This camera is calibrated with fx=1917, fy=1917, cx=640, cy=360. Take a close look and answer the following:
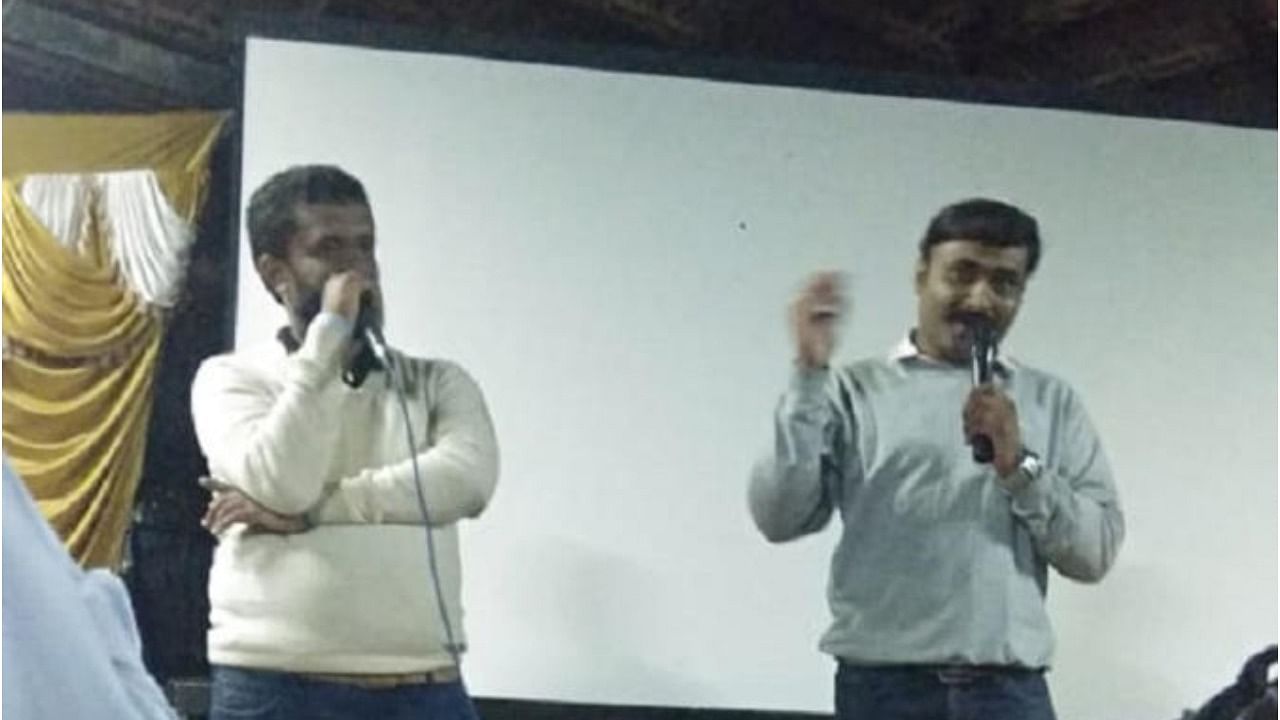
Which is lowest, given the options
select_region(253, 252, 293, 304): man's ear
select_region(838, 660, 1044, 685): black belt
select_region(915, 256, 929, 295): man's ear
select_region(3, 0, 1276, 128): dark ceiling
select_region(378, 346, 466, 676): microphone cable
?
select_region(838, 660, 1044, 685): black belt

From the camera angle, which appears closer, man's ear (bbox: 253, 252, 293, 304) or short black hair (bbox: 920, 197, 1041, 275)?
man's ear (bbox: 253, 252, 293, 304)

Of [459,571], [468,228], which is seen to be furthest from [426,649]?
[468,228]

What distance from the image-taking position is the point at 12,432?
178 centimetres

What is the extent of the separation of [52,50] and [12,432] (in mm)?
379

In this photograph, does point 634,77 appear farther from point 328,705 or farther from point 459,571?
point 328,705

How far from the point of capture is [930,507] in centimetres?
187

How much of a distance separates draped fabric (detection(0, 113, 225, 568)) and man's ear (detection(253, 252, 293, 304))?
99 millimetres

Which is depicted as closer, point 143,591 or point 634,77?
point 143,591

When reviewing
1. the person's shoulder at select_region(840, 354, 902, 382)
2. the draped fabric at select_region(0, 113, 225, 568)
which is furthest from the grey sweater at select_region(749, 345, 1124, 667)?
the draped fabric at select_region(0, 113, 225, 568)

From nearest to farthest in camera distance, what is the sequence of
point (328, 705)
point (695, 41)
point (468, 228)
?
point (328, 705) → point (468, 228) → point (695, 41)

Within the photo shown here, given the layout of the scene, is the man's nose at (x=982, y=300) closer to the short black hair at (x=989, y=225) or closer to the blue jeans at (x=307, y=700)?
the short black hair at (x=989, y=225)

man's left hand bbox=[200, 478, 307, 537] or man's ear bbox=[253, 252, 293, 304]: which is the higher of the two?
man's ear bbox=[253, 252, 293, 304]

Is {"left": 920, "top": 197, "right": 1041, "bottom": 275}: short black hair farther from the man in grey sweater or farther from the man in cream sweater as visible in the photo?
the man in cream sweater

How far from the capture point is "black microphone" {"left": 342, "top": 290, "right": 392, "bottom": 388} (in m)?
1.76
